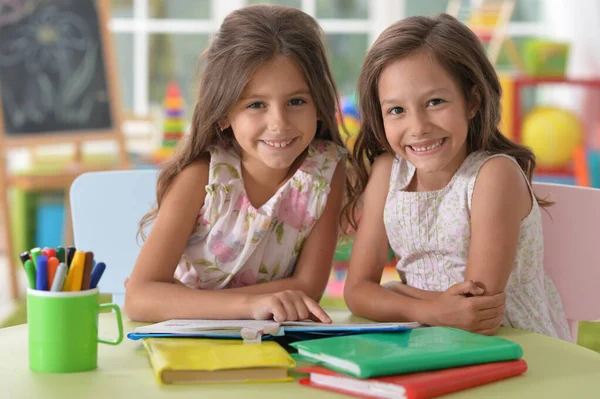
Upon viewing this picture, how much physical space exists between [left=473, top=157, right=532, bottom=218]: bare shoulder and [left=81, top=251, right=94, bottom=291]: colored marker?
25.8 inches

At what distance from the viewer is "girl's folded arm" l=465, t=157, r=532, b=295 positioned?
132cm

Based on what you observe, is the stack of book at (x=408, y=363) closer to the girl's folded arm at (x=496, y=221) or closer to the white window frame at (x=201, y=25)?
the girl's folded arm at (x=496, y=221)

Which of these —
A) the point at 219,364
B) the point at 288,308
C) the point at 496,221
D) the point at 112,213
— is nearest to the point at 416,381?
the point at 219,364

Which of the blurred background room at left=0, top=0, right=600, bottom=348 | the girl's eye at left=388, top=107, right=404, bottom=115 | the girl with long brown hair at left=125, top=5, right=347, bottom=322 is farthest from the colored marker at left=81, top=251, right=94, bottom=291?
the blurred background room at left=0, top=0, right=600, bottom=348

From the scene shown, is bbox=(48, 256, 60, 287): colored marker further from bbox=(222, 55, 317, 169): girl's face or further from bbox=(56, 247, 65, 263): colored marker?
bbox=(222, 55, 317, 169): girl's face

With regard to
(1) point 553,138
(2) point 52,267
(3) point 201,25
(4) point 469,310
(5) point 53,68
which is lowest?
(1) point 553,138

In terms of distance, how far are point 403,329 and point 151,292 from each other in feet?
1.53

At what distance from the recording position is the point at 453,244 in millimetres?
1473

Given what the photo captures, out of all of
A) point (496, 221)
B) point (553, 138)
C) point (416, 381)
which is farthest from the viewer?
point (553, 138)

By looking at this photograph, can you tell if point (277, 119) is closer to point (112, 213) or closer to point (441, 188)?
point (441, 188)

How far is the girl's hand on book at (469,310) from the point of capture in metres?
1.22

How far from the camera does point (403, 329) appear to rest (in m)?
1.07

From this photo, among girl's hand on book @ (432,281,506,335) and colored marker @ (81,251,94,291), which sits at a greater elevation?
colored marker @ (81,251,94,291)

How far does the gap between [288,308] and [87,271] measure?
32 centimetres
